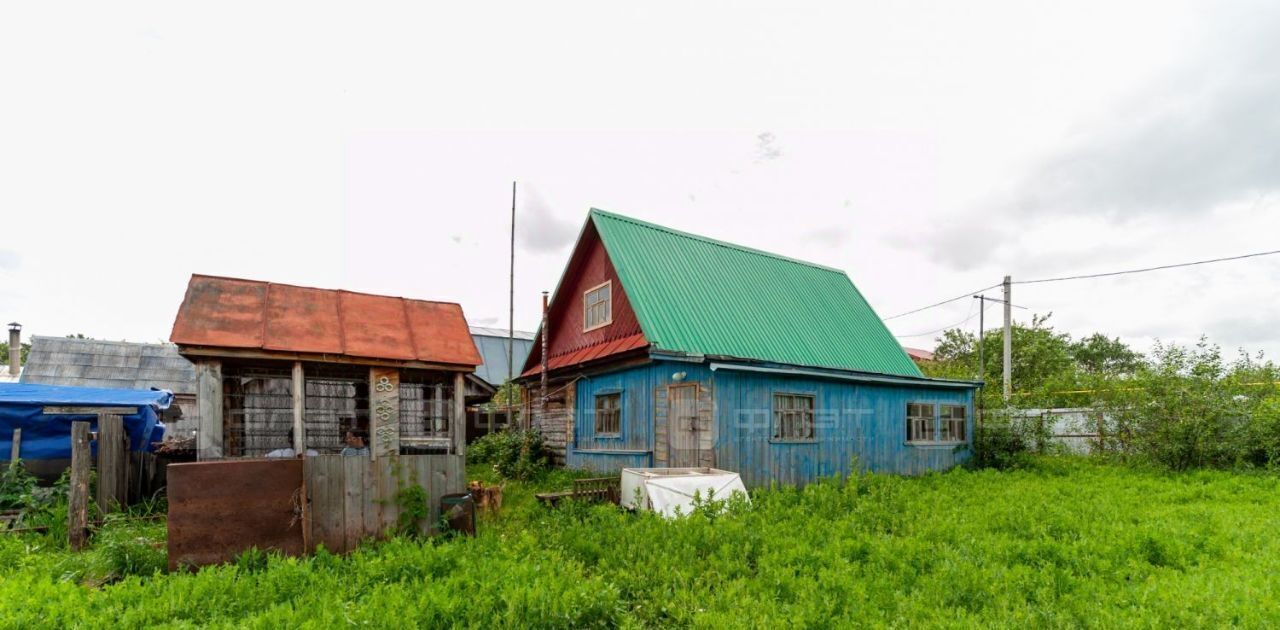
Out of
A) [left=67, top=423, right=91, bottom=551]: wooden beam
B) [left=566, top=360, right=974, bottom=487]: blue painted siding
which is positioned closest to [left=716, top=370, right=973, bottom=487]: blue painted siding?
[left=566, top=360, right=974, bottom=487]: blue painted siding

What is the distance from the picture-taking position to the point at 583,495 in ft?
32.4

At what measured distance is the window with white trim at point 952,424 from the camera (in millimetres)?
15789

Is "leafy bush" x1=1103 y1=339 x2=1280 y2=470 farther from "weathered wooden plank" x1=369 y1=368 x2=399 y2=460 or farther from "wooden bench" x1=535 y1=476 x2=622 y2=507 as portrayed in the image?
"weathered wooden plank" x1=369 y1=368 x2=399 y2=460

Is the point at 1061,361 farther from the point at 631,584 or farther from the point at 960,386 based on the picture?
the point at 631,584

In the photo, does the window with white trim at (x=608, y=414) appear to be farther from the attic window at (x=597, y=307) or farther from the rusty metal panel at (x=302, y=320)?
the rusty metal panel at (x=302, y=320)

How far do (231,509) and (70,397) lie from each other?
7.29 metres

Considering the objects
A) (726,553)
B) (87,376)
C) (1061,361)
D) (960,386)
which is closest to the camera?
(726,553)

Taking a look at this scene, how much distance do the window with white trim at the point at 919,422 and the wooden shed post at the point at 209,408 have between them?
14072mm

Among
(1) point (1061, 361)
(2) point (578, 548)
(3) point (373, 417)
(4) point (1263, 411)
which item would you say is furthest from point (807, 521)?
(1) point (1061, 361)

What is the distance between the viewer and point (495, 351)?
30703mm

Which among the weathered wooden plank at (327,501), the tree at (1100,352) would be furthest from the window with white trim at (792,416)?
the tree at (1100,352)

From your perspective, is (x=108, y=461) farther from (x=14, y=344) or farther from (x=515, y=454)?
(x=14, y=344)

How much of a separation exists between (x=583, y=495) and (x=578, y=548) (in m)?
2.84

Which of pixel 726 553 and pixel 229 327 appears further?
pixel 229 327
